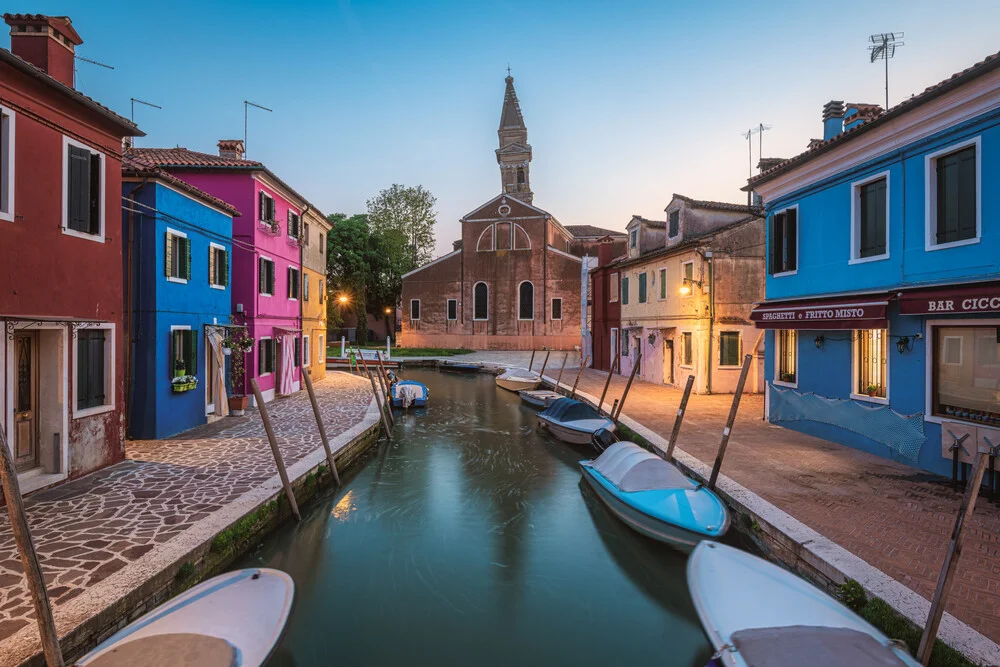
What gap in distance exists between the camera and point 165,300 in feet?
37.8

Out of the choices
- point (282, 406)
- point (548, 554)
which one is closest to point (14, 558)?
point (548, 554)

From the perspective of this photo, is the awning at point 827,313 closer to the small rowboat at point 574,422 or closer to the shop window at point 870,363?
the shop window at point 870,363

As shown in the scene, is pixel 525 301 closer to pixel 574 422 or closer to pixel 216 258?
pixel 574 422

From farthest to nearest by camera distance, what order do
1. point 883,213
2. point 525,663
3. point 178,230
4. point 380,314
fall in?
point 380,314, point 178,230, point 883,213, point 525,663

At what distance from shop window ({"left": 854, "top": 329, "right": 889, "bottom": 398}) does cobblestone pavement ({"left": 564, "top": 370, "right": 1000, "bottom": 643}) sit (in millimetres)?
1282

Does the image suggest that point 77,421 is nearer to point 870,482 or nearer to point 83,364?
point 83,364

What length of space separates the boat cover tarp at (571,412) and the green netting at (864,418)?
505 cm

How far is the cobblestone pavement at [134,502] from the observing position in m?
5.36

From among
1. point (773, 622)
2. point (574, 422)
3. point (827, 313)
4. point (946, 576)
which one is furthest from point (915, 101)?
point (574, 422)

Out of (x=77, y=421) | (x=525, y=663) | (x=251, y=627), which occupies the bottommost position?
(x=525, y=663)

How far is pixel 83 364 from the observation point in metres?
8.59

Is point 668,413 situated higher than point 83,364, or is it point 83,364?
point 83,364

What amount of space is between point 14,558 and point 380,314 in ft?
162

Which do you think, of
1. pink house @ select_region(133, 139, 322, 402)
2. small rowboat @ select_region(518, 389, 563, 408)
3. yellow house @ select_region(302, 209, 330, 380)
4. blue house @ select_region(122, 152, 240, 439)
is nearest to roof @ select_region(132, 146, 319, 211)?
pink house @ select_region(133, 139, 322, 402)
